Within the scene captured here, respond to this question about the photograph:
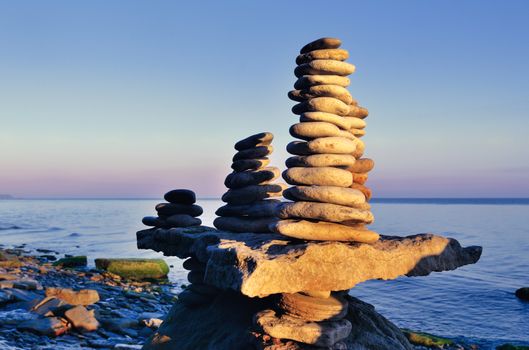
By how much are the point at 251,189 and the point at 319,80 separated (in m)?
3.06

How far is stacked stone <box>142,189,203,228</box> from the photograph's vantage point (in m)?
12.6

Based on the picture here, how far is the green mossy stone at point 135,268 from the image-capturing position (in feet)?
75.8

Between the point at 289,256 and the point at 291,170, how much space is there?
163 cm

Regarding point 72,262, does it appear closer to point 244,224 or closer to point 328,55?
point 244,224

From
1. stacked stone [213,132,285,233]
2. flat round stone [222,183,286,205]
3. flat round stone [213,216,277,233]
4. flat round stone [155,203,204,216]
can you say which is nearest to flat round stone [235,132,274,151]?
stacked stone [213,132,285,233]

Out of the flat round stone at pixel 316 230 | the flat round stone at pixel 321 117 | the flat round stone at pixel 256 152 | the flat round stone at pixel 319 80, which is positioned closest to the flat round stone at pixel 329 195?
the flat round stone at pixel 316 230

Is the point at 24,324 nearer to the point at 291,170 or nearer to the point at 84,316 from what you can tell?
the point at 84,316

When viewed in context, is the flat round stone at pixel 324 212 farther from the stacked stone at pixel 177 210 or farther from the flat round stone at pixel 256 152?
the stacked stone at pixel 177 210

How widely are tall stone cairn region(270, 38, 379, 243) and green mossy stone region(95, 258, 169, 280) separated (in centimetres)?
1687

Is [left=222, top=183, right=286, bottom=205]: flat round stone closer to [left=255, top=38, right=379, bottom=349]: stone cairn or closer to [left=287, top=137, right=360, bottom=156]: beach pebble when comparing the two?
[left=255, top=38, right=379, bottom=349]: stone cairn

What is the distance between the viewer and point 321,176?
795 cm

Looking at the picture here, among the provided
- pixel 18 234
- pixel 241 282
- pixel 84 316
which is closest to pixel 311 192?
pixel 241 282

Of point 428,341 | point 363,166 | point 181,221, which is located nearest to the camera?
point 363,166

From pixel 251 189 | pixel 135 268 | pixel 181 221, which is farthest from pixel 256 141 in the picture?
pixel 135 268
